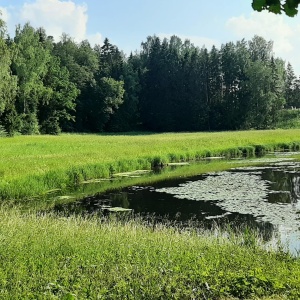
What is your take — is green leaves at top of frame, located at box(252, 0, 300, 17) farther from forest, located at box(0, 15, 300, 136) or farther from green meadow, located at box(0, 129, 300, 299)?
forest, located at box(0, 15, 300, 136)

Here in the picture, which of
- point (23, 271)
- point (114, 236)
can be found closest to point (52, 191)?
point (114, 236)

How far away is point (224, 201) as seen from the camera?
17.7 meters

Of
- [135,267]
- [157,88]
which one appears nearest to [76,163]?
[135,267]

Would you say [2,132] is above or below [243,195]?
above

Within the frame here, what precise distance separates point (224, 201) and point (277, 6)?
47.8 feet

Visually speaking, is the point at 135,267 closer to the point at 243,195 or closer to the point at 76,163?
the point at 243,195

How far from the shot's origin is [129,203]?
17.9 metres

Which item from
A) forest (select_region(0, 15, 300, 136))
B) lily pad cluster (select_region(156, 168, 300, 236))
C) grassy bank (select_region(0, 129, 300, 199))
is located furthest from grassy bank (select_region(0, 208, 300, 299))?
forest (select_region(0, 15, 300, 136))

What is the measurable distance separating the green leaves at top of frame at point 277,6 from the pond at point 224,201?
7999 mm

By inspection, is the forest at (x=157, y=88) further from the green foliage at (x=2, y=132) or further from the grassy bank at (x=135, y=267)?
the grassy bank at (x=135, y=267)

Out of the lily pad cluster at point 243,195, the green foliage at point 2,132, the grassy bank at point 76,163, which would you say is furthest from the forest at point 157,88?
the lily pad cluster at point 243,195

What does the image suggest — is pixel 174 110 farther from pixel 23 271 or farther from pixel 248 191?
pixel 23 271

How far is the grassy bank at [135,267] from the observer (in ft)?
20.7

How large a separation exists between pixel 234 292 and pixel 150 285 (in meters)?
1.30
